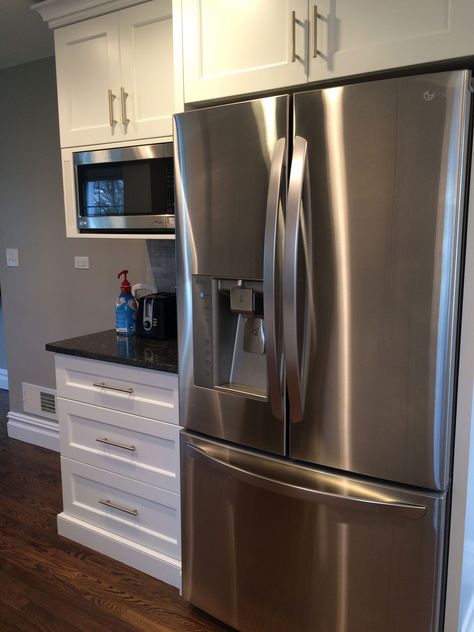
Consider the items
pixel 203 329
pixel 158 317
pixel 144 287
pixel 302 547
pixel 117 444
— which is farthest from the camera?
pixel 144 287

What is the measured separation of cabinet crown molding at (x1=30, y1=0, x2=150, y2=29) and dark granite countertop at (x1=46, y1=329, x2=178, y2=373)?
1.37m

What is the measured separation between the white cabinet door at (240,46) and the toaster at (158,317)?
941mm

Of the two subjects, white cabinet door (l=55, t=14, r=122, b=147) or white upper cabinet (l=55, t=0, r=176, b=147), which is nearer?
white upper cabinet (l=55, t=0, r=176, b=147)

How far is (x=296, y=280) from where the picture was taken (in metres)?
1.49

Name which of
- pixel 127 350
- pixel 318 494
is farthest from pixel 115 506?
pixel 318 494

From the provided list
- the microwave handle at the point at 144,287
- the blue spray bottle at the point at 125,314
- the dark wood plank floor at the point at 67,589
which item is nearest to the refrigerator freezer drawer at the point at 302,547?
the dark wood plank floor at the point at 67,589

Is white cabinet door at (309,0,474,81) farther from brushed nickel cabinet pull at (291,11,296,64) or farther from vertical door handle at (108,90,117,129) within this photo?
vertical door handle at (108,90,117,129)

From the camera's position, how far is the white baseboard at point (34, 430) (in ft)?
11.5

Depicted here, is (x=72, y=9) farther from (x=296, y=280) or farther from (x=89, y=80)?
(x=296, y=280)

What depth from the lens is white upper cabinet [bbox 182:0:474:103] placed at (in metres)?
1.33

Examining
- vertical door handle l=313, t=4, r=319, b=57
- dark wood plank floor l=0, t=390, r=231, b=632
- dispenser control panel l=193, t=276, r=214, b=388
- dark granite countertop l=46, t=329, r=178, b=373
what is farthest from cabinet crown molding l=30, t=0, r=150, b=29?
dark wood plank floor l=0, t=390, r=231, b=632

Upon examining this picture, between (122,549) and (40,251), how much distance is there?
6.41 feet

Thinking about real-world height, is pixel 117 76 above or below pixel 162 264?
above

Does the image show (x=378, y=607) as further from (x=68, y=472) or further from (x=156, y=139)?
(x=156, y=139)
